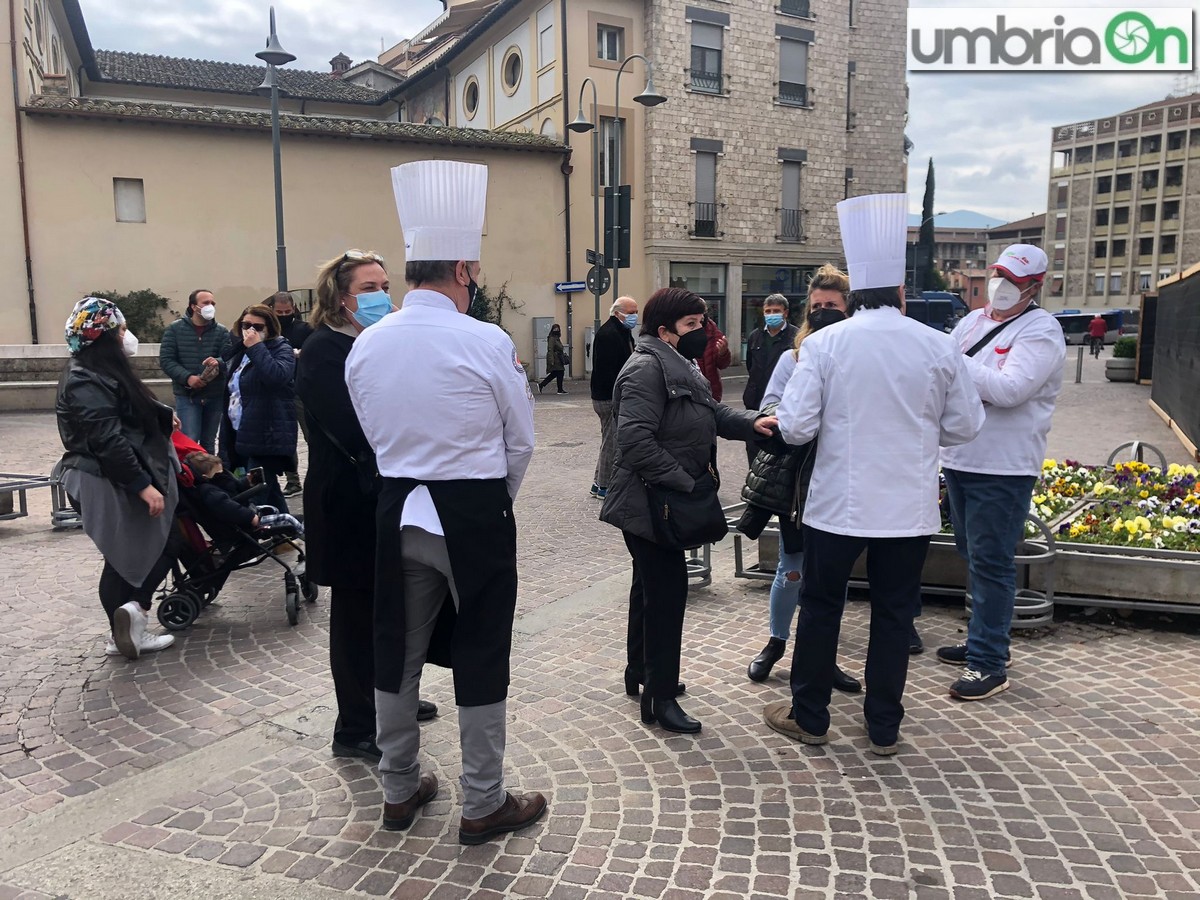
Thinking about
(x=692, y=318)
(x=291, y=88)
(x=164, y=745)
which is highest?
(x=291, y=88)

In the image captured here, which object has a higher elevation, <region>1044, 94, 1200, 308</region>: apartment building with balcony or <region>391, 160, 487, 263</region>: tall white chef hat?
<region>1044, 94, 1200, 308</region>: apartment building with balcony

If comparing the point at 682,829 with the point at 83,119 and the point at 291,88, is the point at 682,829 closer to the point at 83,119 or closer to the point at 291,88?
the point at 83,119

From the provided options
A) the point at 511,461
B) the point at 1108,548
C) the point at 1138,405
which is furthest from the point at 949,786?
the point at 1138,405

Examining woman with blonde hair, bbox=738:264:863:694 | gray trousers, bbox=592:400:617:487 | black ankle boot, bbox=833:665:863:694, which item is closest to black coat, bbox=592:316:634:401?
gray trousers, bbox=592:400:617:487

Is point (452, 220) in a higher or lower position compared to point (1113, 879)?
higher

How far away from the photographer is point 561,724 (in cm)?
399

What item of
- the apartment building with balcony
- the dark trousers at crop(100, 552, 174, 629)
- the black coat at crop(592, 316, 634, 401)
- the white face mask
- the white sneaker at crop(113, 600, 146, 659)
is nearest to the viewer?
the white face mask

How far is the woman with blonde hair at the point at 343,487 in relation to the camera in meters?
3.41

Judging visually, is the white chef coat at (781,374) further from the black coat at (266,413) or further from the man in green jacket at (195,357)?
the man in green jacket at (195,357)

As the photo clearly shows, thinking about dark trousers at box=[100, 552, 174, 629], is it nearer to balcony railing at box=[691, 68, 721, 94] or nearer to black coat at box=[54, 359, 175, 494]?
black coat at box=[54, 359, 175, 494]

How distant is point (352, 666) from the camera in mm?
3729

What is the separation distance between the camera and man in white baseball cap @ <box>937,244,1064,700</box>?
4.09 meters

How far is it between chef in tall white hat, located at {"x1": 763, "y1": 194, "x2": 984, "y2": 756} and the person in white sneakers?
320 centimetres

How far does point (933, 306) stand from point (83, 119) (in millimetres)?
30799
